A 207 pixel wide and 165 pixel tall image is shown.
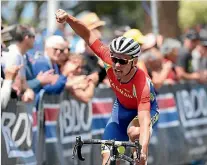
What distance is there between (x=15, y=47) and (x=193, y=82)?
19.4 feet

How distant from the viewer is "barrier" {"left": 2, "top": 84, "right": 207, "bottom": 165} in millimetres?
10492

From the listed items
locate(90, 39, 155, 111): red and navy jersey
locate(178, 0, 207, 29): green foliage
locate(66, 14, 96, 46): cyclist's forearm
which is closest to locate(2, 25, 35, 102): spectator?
locate(66, 14, 96, 46): cyclist's forearm

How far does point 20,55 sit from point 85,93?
1.64m

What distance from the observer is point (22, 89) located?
10195mm

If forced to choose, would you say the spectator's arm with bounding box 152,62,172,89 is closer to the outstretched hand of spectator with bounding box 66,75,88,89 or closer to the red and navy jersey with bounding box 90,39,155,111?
the outstretched hand of spectator with bounding box 66,75,88,89

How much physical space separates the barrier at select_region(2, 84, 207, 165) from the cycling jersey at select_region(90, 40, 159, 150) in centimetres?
150

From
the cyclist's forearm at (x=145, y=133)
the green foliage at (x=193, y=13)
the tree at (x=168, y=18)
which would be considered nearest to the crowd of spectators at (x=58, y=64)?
the cyclist's forearm at (x=145, y=133)

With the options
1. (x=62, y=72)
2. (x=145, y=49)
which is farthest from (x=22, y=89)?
(x=145, y=49)

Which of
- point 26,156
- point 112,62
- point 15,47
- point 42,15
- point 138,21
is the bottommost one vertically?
point 26,156

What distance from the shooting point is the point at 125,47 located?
8680 mm

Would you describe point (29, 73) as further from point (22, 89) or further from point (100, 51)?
point (100, 51)

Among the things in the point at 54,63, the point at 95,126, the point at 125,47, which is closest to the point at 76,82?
the point at 54,63

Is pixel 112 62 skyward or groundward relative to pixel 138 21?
groundward

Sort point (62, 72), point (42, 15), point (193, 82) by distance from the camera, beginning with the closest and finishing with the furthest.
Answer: point (62, 72)
point (193, 82)
point (42, 15)
